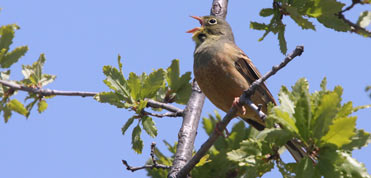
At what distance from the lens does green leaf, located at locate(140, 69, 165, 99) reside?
18.6ft

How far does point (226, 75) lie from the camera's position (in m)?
6.74

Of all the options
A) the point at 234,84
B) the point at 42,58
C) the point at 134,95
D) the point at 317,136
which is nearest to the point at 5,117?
the point at 42,58

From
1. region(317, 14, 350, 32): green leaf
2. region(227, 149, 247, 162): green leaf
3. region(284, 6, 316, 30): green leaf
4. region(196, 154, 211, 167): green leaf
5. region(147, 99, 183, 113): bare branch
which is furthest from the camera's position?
region(147, 99, 183, 113): bare branch

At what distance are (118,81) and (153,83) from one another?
1.31 ft

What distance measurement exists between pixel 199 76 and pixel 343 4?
2259 millimetres

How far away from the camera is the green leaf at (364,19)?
5707 millimetres

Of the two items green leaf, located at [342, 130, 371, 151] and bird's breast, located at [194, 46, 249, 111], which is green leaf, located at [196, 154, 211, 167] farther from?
bird's breast, located at [194, 46, 249, 111]

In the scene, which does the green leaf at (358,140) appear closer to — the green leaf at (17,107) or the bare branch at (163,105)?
the bare branch at (163,105)

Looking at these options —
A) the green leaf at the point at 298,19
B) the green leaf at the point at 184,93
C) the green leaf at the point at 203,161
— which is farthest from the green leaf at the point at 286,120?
the green leaf at the point at 184,93

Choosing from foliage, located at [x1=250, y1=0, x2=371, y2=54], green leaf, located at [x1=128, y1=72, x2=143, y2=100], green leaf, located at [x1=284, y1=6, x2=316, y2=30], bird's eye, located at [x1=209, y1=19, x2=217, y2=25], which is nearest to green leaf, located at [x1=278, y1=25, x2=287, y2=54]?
foliage, located at [x1=250, y1=0, x2=371, y2=54]

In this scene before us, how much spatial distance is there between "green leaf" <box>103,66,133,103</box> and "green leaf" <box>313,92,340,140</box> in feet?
8.05

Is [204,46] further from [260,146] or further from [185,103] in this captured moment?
[260,146]

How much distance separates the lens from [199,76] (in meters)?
6.74

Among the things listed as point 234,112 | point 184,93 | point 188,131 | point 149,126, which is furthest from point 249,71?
point 234,112
